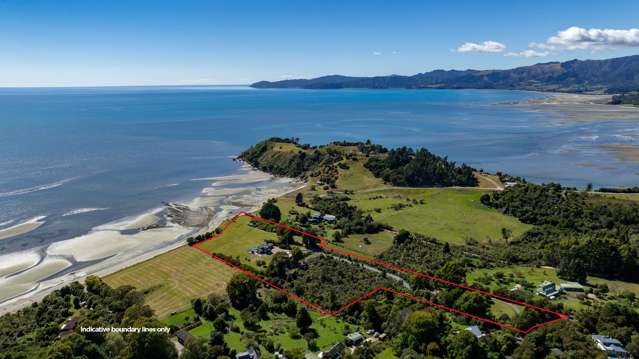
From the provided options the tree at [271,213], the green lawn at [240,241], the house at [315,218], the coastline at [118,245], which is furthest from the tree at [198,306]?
the house at [315,218]

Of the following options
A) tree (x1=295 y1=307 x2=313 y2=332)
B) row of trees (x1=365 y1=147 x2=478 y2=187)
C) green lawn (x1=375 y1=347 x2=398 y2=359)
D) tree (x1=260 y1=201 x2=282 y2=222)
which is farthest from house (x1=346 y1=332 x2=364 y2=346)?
row of trees (x1=365 y1=147 x2=478 y2=187)

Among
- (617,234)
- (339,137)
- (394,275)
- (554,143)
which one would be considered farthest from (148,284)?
(554,143)

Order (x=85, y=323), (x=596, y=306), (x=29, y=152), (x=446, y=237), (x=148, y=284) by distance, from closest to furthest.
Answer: (x=85, y=323)
(x=596, y=306)
(x=148, y=284)
(x=446, y=237)
(x=29, y=152)

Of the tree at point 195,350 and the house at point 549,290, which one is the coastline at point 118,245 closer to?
the tree at point 195,350

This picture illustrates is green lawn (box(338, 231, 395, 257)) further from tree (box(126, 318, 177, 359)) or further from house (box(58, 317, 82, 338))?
house (box(58, 317, 82, 338))

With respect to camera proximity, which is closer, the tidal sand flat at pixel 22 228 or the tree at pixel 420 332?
the tree at pixel 420 332

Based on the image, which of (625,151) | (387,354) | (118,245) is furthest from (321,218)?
(625,151)

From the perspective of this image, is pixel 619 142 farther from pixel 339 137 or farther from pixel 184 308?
pixel 184 308
